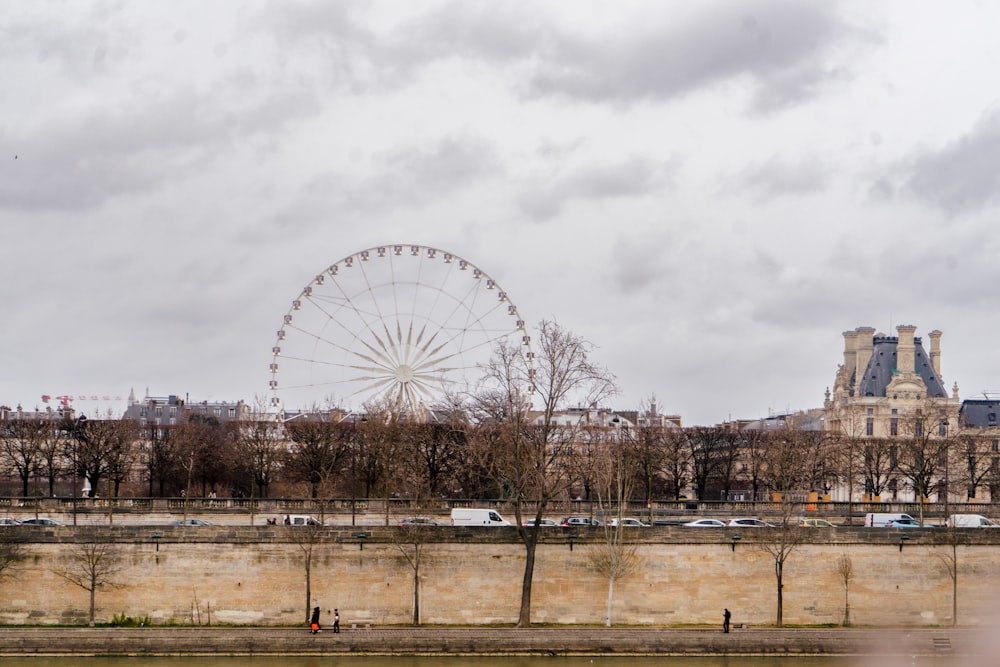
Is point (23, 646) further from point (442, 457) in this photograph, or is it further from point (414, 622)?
point (442, 457)

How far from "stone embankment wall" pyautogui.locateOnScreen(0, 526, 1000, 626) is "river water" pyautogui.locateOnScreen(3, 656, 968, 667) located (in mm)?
5348

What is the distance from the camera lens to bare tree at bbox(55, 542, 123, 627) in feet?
165

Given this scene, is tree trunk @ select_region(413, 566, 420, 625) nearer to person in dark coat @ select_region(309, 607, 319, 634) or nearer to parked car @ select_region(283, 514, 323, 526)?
person in dark coat @ select_region(309, 607, 319, 634)

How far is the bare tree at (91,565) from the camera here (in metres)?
50.4

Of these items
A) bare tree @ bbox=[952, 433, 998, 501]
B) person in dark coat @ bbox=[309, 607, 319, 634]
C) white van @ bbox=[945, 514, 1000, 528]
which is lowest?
person in dark coat @ bbox=[309, 607, 319, 634]

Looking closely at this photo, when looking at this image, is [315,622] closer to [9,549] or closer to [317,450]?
[9,549]

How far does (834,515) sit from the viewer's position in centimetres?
6538

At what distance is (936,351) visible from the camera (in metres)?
126

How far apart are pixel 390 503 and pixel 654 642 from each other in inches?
718

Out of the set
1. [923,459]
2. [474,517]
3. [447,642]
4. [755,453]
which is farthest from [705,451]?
[447,642]

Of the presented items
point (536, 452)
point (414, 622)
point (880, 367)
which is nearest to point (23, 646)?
point (414, 622)

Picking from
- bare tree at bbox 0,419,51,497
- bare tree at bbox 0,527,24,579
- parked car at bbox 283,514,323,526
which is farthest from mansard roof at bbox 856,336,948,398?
bare tree at bbox 0,527,24,579

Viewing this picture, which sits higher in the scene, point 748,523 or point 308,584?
point 748,523

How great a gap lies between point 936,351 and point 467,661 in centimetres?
9053
